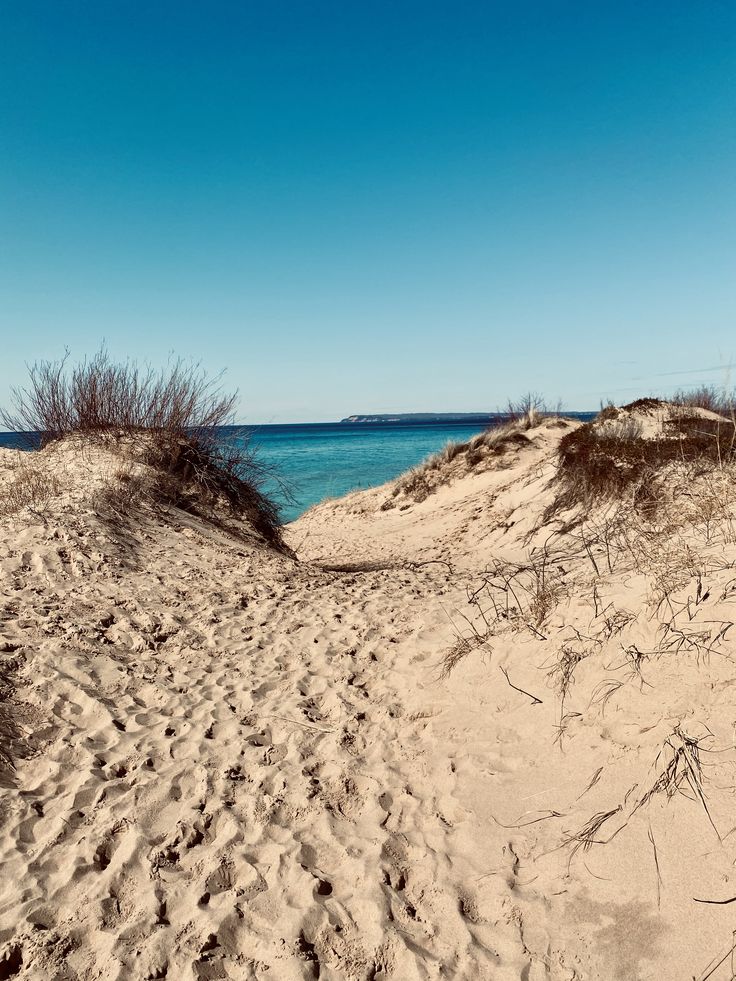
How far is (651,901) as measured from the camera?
2.67 metres

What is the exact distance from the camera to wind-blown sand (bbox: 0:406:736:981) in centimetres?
262

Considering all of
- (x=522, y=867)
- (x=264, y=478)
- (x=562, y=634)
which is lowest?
(x=522, y=867)

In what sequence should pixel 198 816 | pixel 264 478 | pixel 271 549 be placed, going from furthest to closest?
1. pixel 264 478
2. pixel 271 549
3. pixel 198 816

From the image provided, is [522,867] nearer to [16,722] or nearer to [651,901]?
[651,901]

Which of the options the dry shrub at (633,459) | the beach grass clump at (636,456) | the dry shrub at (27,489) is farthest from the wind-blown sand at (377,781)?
the beach grass clump at (636,456)

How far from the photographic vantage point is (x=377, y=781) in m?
3.88

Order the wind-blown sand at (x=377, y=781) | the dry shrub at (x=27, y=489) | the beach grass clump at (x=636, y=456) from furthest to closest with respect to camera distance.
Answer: the beach grass clump at (x=636, y=456), the dry shrub at (x=27, y=489), the wind-blown sand at (x=377, y=781)

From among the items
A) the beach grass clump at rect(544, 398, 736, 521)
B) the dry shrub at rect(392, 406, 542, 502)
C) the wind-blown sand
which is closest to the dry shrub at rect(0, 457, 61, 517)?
the wind-blown sand

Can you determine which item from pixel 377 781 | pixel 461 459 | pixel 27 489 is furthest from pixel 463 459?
pixel 377 781

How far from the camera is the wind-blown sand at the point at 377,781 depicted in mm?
2623

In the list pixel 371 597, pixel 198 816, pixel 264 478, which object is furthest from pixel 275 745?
pixel 264 478

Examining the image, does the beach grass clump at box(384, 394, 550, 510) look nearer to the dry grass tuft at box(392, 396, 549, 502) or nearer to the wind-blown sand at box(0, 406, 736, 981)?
the dry grass tuft at box(392, 396, 549, 502)

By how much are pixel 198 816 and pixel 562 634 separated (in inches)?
111

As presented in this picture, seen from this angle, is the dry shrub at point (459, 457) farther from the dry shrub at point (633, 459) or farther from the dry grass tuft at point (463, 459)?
the dry shrub at point (633, 459)
